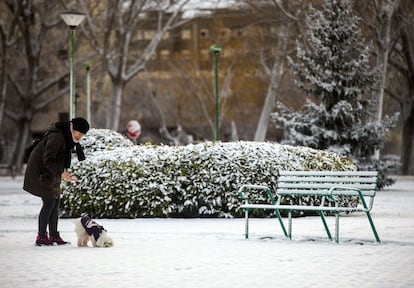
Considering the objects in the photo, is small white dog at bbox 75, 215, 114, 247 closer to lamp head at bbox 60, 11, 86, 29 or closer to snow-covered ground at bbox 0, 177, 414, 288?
snow-covered ground at bbox 0, 177, 414, 288

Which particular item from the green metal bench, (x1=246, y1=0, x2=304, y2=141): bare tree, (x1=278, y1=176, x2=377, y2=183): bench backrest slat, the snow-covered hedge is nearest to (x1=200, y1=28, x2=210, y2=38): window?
(x1=246, y1=0, x2=304, y2=141): bare tree

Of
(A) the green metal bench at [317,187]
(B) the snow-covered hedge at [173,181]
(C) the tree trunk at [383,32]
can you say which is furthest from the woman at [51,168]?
(C) the tree trunk at [383,32]

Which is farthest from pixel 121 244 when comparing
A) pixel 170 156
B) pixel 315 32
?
pixel 315 32

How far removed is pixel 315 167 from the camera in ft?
65.0

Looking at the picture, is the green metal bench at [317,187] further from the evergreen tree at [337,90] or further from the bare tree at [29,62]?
the bare tree at [29,62]

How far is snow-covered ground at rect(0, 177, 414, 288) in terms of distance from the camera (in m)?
9.81

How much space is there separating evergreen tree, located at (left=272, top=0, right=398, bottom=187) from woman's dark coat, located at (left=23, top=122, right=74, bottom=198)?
1639 centimetres

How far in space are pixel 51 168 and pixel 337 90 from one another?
17.7 metres

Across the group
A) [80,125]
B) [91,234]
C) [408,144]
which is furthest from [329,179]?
[408,144]

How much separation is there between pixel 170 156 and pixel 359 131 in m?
12.3

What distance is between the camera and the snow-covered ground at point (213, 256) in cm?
981

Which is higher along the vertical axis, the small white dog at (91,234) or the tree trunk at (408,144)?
the tree trunk at (408,144)

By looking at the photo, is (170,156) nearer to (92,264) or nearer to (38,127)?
(92,264)

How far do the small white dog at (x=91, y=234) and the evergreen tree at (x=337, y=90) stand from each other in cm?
1649
